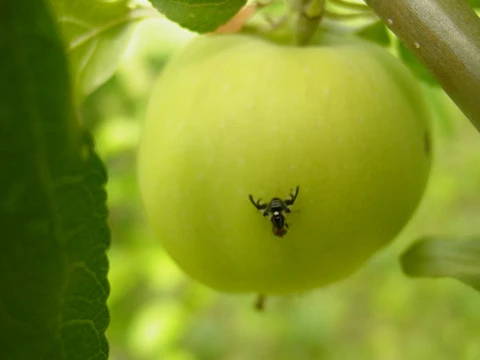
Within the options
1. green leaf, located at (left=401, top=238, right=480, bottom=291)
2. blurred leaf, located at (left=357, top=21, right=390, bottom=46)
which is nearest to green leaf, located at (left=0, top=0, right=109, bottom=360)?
green leaf, located at (left=401, top=238, right=480, bottom=291)

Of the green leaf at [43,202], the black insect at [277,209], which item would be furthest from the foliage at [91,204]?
the black insect at [277,209]

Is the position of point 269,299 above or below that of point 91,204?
below

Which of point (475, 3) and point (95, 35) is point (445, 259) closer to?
point (475, 3)

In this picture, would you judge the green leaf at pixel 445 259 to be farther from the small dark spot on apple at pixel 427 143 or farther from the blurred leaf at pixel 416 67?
the blurred leaf at pixel 416 67

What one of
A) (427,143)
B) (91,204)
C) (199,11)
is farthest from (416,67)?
(91,204)

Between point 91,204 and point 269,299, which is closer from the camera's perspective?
point 91,204

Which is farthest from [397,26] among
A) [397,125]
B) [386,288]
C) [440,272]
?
[386,288]

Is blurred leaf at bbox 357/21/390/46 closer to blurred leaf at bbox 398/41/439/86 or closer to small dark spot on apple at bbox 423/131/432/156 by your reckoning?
blurred leaf at bbox 398/41/439/86
